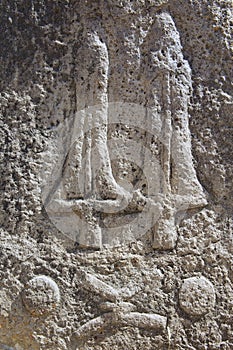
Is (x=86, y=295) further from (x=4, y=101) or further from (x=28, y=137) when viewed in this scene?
(x=4, y=101)

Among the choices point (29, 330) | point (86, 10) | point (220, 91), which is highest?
point (86, 10)

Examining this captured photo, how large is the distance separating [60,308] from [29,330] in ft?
0.30

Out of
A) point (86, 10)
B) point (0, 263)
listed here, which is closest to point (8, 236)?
point (0, 263)

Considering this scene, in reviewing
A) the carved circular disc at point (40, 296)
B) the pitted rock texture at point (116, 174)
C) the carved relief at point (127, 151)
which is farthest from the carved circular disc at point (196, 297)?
the carved circular disc at point (40, 296)

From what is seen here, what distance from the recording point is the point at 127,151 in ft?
5.28

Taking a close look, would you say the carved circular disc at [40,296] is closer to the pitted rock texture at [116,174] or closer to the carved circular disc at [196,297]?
the pitted rock texture at [116,174]

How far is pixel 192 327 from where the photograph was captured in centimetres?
157

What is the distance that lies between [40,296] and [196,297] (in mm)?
396

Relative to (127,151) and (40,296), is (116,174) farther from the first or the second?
(40,296)

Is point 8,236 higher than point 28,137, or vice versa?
point 28,137

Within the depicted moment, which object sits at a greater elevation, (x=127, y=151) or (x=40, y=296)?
(x=127, y=151)

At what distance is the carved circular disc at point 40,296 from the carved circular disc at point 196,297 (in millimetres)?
321

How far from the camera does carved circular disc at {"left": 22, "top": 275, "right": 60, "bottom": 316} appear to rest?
151 centimetres

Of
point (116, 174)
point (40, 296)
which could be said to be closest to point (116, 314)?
point (40, 296)
